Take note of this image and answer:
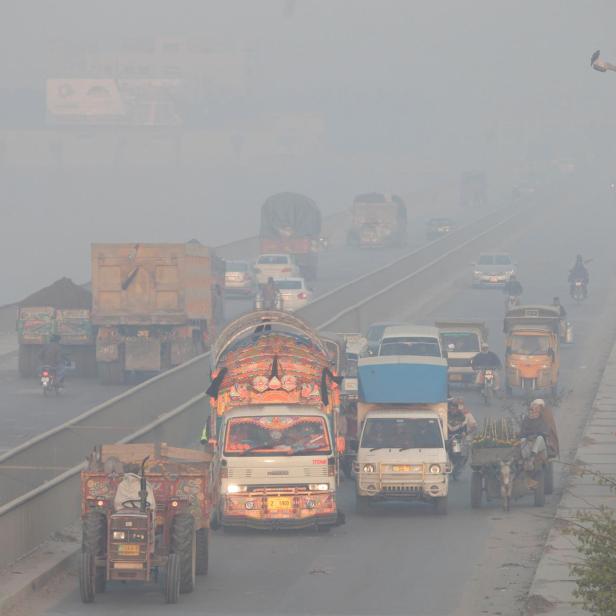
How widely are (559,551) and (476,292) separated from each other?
48.5 m

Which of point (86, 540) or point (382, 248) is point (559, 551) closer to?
point (86, 540)

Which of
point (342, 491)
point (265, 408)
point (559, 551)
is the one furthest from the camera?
point (342, 491)

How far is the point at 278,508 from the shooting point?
953 inches

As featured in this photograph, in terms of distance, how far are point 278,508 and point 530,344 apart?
19.6 m

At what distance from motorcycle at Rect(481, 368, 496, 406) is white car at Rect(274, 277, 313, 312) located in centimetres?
2027

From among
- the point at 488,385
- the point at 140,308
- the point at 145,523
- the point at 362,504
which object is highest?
the point at 140,308

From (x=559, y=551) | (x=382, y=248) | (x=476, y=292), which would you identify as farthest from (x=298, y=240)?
(x=559, y=551)

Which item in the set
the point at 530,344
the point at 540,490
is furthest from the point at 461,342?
the point at 540,490

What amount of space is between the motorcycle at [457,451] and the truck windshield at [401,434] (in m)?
3.15

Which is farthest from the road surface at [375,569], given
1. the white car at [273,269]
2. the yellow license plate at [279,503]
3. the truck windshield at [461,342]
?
the white car at [273,269]

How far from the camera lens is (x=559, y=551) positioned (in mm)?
22188

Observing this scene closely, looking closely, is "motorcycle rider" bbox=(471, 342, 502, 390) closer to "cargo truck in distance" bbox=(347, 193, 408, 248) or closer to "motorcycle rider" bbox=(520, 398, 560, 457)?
"motorcycle rider" bbox=(520, 398, 560, 457)

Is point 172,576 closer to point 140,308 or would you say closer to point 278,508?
point 278,508

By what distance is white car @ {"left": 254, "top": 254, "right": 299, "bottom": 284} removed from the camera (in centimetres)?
6862
